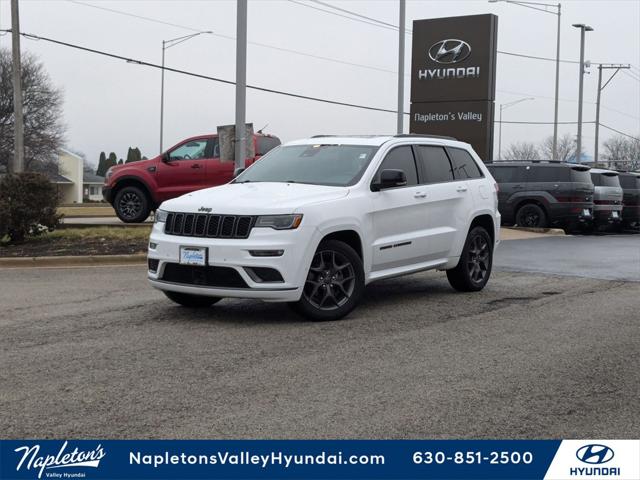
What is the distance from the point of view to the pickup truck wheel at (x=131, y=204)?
64.4 feet

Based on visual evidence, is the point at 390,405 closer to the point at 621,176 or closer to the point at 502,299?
the point at 502,299

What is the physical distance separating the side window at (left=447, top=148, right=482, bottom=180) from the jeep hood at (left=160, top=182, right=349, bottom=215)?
7.81 feet

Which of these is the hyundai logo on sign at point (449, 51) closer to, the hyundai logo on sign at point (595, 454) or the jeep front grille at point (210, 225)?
the jeep front grille at point (210, 225)

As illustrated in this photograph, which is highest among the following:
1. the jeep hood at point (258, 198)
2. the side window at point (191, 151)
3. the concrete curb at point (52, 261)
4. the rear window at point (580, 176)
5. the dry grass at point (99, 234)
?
the side window at point (191, 151)

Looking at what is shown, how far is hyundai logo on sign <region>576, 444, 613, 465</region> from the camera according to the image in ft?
14.1

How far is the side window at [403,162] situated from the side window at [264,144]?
9.95 metres

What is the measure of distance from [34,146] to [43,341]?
187ft

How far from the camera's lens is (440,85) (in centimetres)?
3234

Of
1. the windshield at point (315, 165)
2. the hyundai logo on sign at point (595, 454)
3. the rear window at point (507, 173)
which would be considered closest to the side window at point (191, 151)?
the rear window at point (507, 173)

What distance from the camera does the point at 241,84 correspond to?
17.1 meters

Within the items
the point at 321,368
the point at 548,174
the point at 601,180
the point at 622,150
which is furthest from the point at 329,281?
the point at 622,150

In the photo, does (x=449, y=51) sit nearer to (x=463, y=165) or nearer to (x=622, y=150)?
(x=463, y=165)

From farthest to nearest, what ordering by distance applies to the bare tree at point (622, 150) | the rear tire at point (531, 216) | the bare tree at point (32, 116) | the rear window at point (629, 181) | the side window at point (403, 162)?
1. the bare tree at point (622, 150)
2. the bare tree at point (32, 116)
3. the rear window at point (629, 181)
4. the rear tire at point (531, 216)
5. the side window at point (403, 162)

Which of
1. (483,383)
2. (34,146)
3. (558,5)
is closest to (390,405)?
(483,383)
